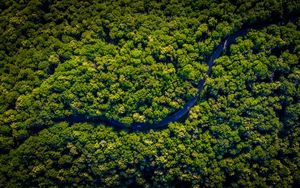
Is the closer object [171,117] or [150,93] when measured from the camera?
[150,93]

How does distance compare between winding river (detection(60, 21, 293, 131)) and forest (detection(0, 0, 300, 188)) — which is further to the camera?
winding river (detection(60, 21, 293, 131))

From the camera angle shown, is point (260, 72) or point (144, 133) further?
point (144, 133)

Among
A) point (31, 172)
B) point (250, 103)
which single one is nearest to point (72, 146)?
point (31, 172)

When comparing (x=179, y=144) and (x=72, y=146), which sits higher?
(x=179, y=144)

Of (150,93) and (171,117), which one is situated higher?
(150,93)

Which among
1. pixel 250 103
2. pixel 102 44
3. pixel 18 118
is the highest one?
pixel 102 44

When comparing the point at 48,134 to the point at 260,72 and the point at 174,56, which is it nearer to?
the point at 174,56

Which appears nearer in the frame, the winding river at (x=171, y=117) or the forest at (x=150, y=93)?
the forest at (x=150, y=93)

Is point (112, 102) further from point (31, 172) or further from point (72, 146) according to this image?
point (31, 172)
